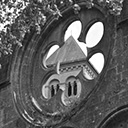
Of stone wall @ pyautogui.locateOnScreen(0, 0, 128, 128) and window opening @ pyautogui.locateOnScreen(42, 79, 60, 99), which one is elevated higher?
window opening @ pyautogui.locateOnScreen(42, 79, 60, 99)

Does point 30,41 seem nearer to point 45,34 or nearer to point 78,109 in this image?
point 45,34

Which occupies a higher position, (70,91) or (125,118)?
(70,91)

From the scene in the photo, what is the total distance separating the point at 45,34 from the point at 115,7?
4.86 m

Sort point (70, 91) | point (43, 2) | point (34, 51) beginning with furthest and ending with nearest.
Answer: point (34, 51), point (70, 91), point (43, 2)

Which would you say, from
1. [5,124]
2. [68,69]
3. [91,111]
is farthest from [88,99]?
[5,124]

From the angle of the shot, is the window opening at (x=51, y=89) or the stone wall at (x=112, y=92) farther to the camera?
the window opening at (x=51, y=89)

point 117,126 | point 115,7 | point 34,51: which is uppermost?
point 34,51

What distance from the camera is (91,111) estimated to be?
64.1 ft

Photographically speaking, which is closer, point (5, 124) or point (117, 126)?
point (117, 126)

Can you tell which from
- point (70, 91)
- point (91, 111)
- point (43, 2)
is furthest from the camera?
→ point (70, 91)

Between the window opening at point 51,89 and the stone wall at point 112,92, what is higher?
the window opening at point 51,89

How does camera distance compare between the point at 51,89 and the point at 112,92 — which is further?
the point at 51,89

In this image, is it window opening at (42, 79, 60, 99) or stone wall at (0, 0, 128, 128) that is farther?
window opening at (42, 79, 60, 99)

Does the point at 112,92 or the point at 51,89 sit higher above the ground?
the point at 51,89
